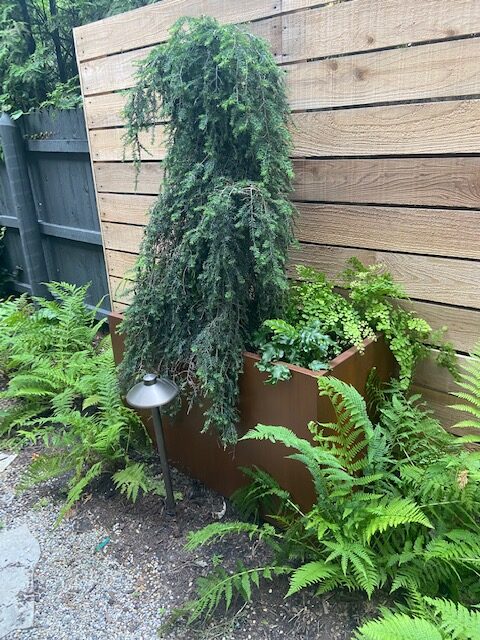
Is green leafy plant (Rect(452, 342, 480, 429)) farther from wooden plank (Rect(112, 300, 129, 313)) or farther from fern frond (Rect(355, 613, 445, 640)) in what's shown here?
wooden plank (Rect(112, 300, 129, 313))

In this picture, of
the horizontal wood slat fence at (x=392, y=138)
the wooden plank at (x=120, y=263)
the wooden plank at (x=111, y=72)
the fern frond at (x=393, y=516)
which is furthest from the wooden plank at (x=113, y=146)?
the fern frond at (x=393, y=516)

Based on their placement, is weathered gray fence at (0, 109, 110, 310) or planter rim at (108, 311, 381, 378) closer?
planter rim at (108, 311, 381, 378)

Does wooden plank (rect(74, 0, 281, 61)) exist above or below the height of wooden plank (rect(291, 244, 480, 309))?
above

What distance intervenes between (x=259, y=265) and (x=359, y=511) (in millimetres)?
1088

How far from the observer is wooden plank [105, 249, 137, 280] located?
13.4ft

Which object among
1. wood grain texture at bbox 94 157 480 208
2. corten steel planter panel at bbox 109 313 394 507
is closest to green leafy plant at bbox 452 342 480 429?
corten steel planter panel at bbox 109 313 394 507

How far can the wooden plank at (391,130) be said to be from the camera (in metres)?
2.17

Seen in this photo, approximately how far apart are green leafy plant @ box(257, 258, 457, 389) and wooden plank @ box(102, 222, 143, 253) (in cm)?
180

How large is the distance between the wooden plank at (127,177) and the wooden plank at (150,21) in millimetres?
785

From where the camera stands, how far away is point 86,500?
2777 mm

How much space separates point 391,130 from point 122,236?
237cm

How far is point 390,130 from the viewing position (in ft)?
7.84

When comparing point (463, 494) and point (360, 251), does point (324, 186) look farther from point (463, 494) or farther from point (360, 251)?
point (463, 494)

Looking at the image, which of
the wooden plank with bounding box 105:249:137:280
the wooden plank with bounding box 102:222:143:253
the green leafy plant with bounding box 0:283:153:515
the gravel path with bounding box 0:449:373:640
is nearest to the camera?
the gravel path with bounding box 0:449:373:640
